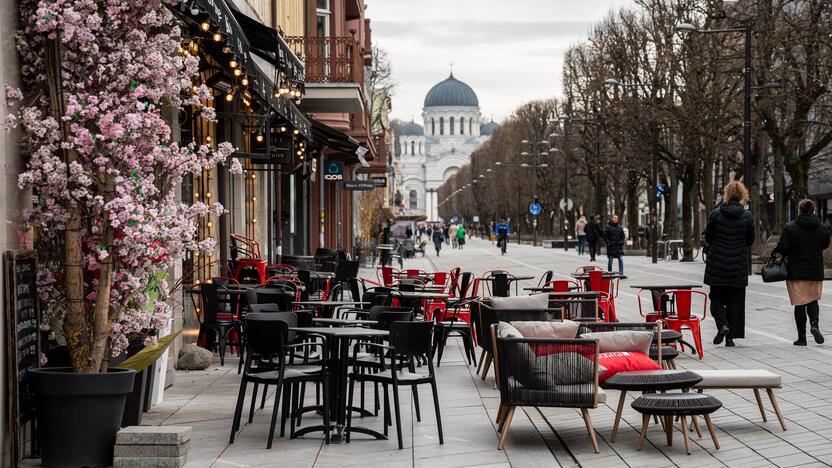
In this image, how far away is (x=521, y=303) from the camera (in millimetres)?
12906

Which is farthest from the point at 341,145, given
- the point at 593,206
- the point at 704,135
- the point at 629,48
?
the point at 593,206

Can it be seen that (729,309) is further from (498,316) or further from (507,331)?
(507,331)

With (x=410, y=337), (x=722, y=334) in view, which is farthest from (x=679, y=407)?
(x=722, y=334)

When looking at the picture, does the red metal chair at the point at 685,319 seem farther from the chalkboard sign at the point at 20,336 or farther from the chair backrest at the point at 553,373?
the chalkboard sign at the point at 20,336

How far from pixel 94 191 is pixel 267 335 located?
5.42 feet

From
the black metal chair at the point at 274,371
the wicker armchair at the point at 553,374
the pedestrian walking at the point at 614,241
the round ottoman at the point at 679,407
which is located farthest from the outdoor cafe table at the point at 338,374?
the pedestrian walking at the point at 614,241

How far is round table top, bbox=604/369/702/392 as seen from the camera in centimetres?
909

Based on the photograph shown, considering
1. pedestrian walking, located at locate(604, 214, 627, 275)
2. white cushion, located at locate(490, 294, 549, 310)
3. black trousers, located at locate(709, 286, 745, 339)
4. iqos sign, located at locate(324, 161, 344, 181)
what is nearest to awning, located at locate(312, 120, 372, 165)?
iqos sign, located at locate(324, 161, 344, 181)

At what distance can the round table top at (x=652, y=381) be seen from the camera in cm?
909

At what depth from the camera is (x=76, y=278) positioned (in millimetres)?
8539

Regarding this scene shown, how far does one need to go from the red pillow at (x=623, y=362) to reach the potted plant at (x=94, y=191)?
306 centimetres

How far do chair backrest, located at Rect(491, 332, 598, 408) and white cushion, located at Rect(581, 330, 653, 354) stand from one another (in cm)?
83

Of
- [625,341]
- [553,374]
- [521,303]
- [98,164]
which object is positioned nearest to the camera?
[98,164]

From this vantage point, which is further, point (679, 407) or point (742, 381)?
point (742, 381)
